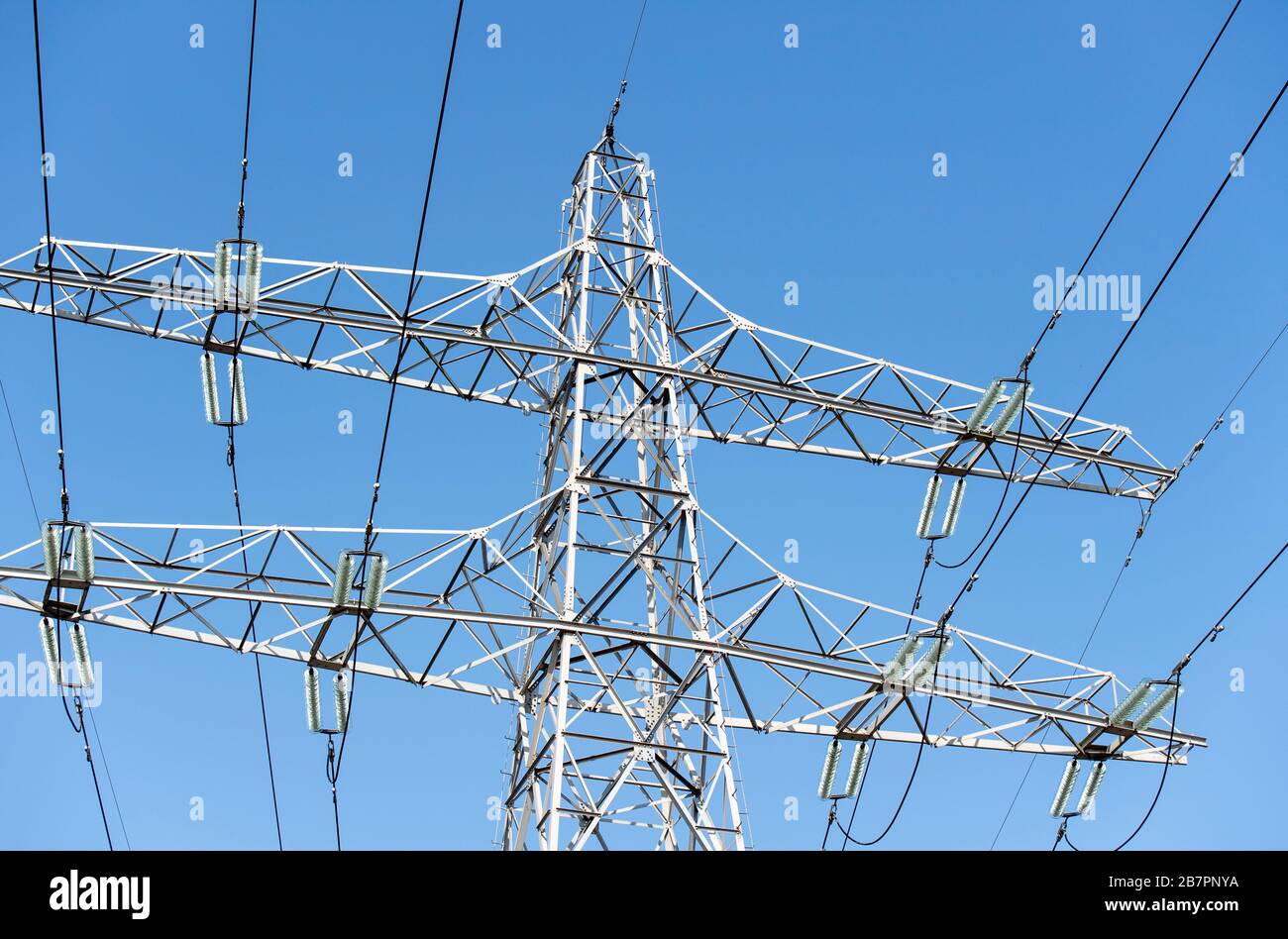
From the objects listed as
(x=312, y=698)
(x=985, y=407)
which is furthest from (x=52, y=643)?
(x=985, y=407)

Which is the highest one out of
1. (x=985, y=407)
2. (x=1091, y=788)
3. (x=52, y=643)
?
(x=985, y=407)

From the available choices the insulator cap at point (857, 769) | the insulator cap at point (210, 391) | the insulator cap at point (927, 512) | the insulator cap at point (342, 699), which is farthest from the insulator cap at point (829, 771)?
the insulator cap at point (210, 391)

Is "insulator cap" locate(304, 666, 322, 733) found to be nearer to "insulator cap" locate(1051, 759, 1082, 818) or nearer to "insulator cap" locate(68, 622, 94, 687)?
"insulator cap" locate(68, 622, 94, 687)

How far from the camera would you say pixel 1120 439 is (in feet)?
83.3

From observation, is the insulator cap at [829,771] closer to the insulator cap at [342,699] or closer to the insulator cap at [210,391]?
the insulator cap at [342,699]

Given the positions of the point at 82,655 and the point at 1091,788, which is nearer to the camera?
the point at 82,655

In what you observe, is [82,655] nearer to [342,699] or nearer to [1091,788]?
[342,699]

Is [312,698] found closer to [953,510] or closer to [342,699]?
[342,699]

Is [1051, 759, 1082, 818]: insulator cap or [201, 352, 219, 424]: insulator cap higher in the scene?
[201, 352, 219, 424]: insulator cap

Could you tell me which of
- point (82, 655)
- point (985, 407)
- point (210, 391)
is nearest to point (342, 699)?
point (82, 655)

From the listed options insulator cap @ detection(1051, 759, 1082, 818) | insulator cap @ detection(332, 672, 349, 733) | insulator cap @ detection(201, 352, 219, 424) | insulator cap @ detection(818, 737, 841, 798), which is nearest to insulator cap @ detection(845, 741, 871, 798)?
insulator cap @ detection(818, 737, 841, 798)

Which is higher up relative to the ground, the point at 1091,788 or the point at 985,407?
the point at 985,407
